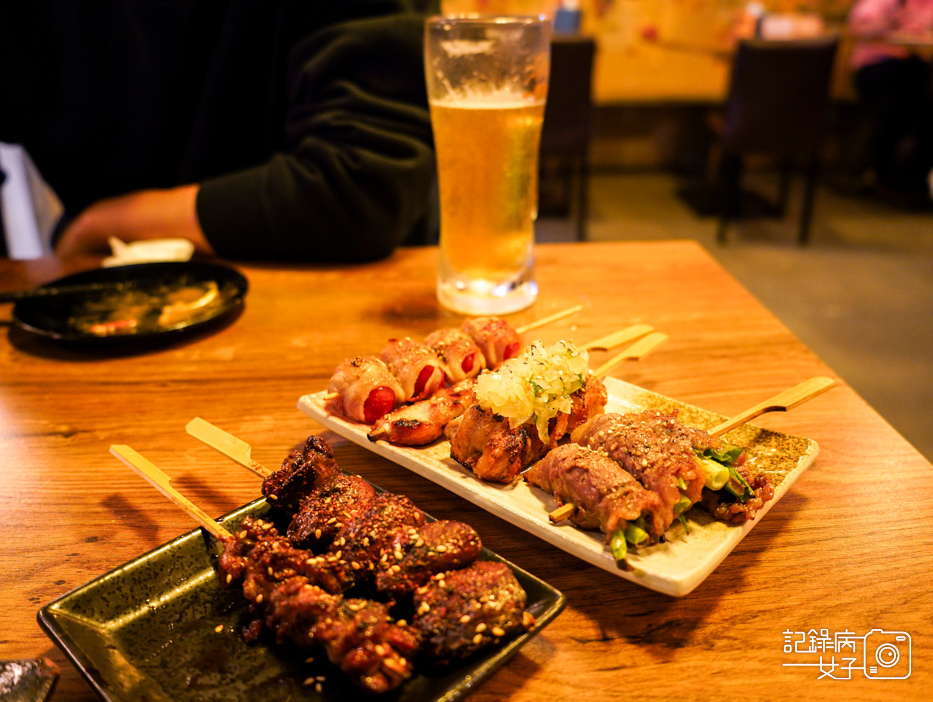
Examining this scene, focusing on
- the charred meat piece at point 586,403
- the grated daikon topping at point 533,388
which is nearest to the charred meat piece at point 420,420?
the grated daikon topping at point 533,388

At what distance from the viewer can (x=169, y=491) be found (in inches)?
44.8

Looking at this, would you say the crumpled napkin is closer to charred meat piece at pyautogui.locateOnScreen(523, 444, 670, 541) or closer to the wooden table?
the wooden table

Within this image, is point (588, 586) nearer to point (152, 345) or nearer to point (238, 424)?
point (238, 424)

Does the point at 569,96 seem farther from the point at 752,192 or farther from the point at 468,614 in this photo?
the point at 468,614

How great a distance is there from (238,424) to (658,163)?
30.6 feet

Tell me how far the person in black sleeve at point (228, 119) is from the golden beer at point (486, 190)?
526 mm

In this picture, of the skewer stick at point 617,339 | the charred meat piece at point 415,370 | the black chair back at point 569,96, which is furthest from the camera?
the black chair back at point 569,96

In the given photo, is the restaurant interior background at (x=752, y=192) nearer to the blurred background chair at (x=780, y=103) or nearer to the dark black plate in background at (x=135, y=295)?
the blurred background chair at (x=780, y=103)

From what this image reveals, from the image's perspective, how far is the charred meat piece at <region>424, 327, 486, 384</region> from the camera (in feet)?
5.13

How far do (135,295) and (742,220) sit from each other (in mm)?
7278

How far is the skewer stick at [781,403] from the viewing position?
4.23ft

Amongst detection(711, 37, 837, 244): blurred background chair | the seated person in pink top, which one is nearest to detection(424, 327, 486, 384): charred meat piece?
detection(711, 37, 837, 244): blurred background chair

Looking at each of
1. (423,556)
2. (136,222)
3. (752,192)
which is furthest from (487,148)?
(752,192)

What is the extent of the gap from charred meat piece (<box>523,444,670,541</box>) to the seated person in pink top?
8509 millimetres
